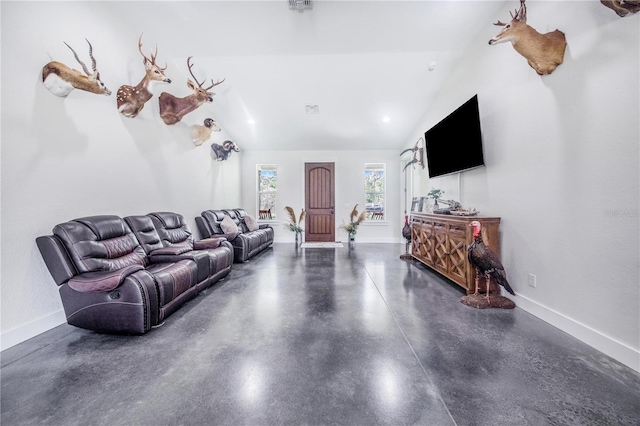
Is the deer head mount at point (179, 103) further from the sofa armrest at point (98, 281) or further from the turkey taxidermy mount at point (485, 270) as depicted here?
the turkey taxidermy mount at point (485, 270)

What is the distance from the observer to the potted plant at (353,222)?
6.09 m

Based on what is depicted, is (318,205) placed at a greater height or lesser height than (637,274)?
greater

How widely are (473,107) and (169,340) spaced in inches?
162

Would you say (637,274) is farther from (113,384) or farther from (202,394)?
(113,384)

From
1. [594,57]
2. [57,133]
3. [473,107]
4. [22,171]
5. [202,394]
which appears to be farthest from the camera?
[473,107]

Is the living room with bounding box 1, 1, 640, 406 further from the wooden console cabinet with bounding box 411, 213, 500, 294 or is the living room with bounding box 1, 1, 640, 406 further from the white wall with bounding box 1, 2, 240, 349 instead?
the wooden console cabinet with bounding box 411, 213, 500, 294

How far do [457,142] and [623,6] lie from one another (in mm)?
1816

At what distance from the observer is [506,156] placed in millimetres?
2617

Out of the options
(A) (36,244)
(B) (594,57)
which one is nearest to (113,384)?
(A) (36,244)

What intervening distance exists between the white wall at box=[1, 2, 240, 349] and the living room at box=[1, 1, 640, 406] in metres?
0.01

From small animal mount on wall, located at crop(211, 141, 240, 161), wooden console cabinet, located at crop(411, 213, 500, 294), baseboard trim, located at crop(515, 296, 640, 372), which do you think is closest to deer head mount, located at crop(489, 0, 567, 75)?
wooden console cabinet, located at crop(411, 213, 500, 294)

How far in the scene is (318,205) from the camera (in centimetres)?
689

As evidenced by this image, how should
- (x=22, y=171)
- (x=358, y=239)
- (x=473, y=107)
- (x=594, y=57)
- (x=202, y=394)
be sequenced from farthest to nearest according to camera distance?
(x=358, y=239) < (x=473, y=107) < (x=22, y=171) < (x=594, y=57) < (x=202, y=394)

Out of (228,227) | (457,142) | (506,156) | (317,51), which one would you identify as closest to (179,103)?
(228,227)
